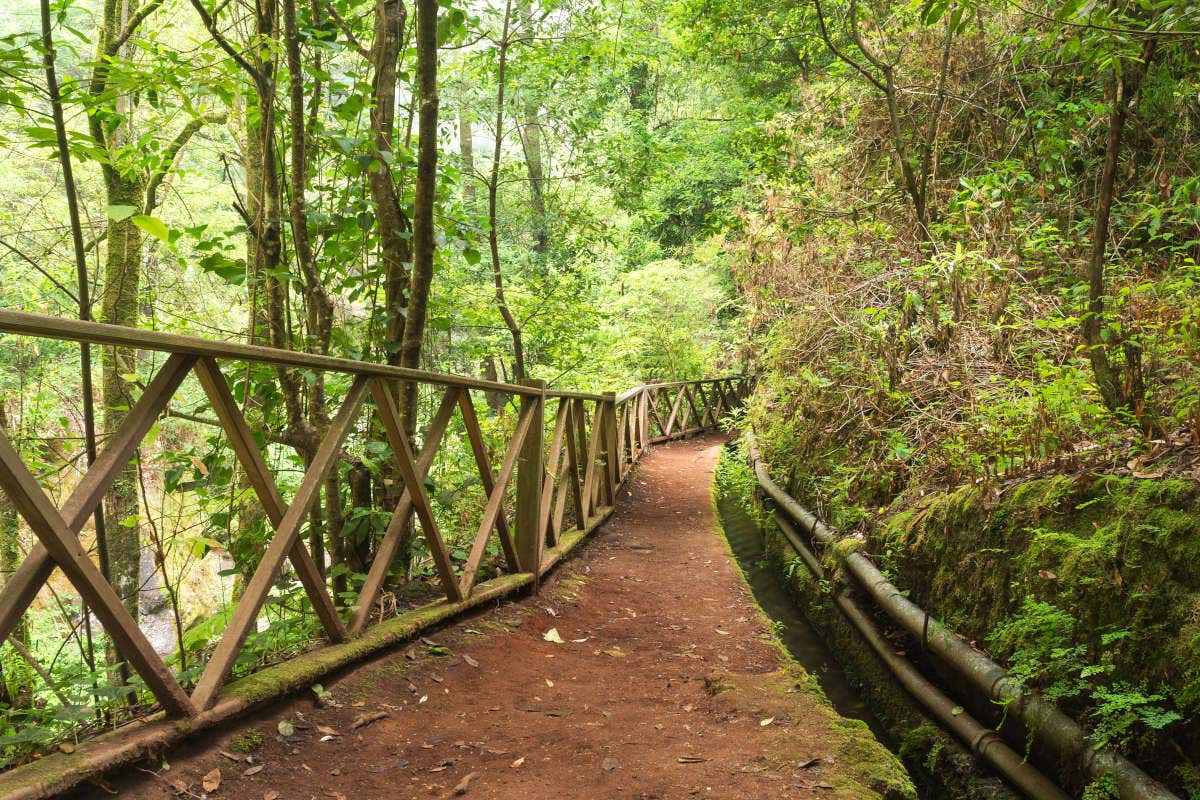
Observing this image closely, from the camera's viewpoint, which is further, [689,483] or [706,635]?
[689,483]

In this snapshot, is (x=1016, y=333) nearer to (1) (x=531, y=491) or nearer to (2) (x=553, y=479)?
(2) (x=553, y=479)

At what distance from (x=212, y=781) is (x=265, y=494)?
0.90 metres

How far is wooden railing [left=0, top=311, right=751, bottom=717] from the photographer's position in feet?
5.95

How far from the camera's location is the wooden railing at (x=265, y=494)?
5.95ft

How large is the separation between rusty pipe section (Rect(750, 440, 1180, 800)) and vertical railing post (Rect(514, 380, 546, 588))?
2.23 m

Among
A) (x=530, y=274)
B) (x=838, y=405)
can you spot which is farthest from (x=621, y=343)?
(x=838, y=405)

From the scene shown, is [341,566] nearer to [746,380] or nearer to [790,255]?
[790,255]

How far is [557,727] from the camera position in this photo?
3127mm

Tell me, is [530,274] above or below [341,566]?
above

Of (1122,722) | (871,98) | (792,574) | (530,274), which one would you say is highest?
(871,98)

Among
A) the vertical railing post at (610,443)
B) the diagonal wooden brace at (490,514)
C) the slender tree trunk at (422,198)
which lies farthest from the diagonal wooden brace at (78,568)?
the vertical railing post at (610,443)

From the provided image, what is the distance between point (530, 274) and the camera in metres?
15.6

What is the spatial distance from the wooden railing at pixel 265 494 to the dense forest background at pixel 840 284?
0.95ft

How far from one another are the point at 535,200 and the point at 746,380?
7.47 meters
